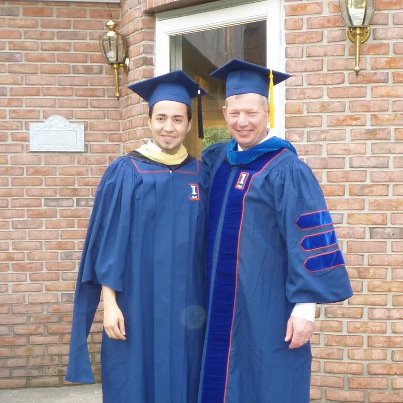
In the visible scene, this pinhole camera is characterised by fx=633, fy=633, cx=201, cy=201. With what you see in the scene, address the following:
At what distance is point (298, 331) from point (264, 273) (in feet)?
0.92

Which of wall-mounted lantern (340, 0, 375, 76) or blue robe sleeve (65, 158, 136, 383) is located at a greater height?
wall-mounted lantern (340, 0, 375, 76)

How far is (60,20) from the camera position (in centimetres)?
466

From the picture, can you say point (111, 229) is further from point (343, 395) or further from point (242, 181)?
point (343, 395)

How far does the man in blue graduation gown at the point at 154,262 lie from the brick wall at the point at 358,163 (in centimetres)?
125

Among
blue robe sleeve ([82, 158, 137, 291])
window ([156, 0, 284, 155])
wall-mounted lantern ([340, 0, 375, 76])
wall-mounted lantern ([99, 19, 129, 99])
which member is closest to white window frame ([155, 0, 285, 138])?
window ([156, 0, 284, 155])

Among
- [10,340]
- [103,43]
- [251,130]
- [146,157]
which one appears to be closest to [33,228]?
[10,340]

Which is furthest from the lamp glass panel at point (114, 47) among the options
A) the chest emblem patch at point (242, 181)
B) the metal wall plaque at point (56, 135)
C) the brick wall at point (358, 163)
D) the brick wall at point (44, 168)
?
the chest emblem patch at point (242, 181)

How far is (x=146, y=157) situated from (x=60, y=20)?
2.24 m

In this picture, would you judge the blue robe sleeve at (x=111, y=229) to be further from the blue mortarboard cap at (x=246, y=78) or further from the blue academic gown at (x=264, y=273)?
the blue mortarboard cap at (x=246, y=78)

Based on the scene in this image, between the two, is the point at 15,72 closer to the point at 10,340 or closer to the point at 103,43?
the point at 103,43

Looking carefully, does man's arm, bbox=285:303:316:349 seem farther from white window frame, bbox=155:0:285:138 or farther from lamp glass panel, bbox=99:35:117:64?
lamp glass panel, bbox=99:35:117:64

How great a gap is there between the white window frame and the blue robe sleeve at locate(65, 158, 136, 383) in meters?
1.45

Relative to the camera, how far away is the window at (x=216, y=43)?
402cm

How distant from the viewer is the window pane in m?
4.16
